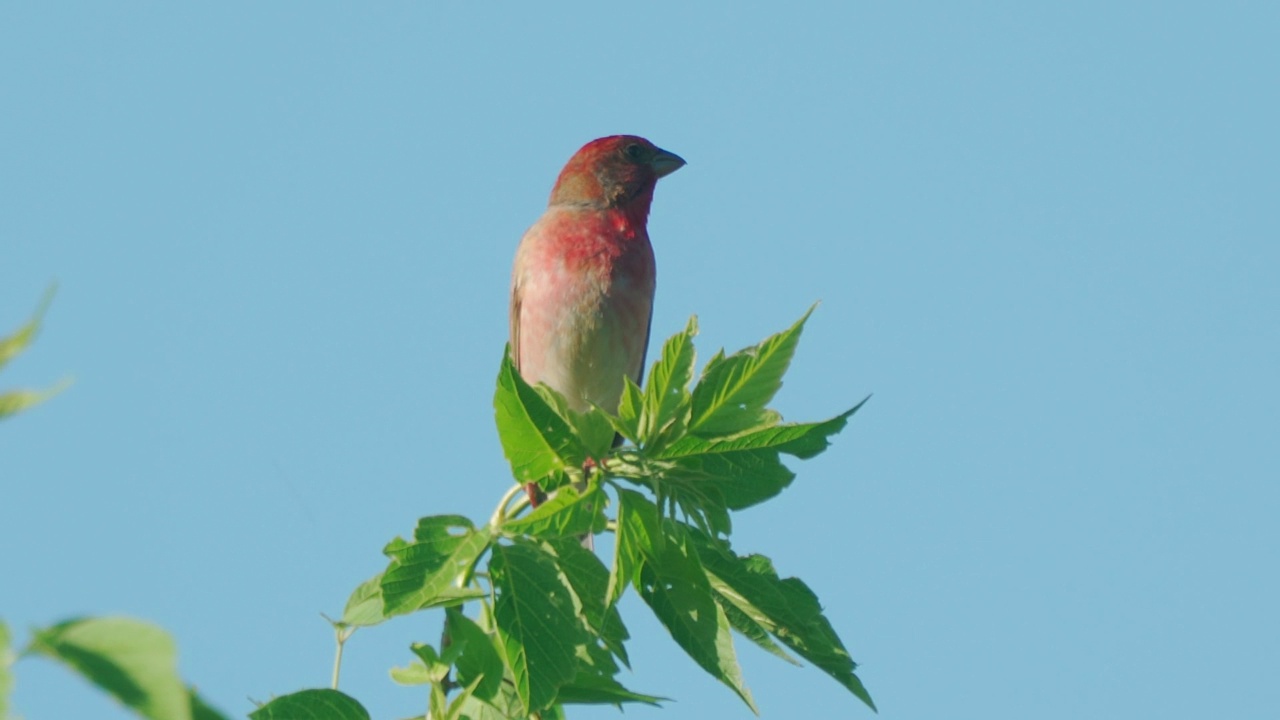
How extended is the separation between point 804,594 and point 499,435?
85cm

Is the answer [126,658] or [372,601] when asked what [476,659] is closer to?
[372,601]

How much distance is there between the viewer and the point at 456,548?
316 centimetres

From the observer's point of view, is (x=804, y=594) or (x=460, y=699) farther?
(x=804, y=594)

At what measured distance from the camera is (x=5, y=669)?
4.25ft

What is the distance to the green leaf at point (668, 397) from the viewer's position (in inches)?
136

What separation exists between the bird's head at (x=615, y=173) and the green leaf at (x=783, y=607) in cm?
543

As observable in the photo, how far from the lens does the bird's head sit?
352 inches

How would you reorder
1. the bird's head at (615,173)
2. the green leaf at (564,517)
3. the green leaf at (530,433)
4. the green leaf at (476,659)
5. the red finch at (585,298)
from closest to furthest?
the green leaf at (476,659), the green leaf at (564,517), the green leaf at (530,433), the red finch at (585,298), the bird's head at (615,173)

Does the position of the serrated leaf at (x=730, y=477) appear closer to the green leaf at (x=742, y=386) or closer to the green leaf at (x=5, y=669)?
the green leaf at (x=742, y=386)

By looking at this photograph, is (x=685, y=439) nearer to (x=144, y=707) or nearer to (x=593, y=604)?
(x=593, y=604)

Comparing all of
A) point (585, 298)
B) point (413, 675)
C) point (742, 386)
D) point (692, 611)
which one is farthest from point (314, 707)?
point (585, 298)

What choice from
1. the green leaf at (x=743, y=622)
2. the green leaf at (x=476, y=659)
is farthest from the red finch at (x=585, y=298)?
the green leaf at (x=476, y=659)

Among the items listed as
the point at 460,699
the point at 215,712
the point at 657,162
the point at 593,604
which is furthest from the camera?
the point at 657,162

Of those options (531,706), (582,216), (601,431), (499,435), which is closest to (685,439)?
(601,431)
